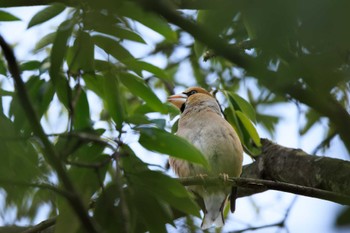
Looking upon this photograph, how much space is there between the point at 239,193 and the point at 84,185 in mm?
2381

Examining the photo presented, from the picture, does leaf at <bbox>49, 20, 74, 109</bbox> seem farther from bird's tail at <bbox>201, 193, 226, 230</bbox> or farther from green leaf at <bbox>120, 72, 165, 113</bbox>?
bird's tail at <bbox>201, 193, 226, 230</bbox>

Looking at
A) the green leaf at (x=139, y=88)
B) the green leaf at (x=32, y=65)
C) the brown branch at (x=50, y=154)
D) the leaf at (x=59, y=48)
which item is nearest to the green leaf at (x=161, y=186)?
the leaf at (x=59, y=48)

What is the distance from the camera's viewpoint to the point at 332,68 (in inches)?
42.1

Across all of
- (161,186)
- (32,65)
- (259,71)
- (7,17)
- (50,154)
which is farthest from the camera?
(32,65)

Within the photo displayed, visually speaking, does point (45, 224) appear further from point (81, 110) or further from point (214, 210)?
point (214, 210)

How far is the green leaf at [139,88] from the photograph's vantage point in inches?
112

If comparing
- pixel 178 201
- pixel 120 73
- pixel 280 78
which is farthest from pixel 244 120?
pixel 280 78

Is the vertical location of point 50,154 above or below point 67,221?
below

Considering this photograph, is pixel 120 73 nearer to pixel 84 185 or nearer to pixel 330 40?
pixel 84 185

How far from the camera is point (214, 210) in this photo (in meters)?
4.23

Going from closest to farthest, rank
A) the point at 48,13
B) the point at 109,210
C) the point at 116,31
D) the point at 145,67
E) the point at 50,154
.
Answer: the point at 50,154
the point at 116,31
the point at 109,210
the point at 48,13
the point at 145,67

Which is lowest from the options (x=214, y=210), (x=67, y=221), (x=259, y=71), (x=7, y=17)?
(x=259, y=71)

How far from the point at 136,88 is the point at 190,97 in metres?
2.83

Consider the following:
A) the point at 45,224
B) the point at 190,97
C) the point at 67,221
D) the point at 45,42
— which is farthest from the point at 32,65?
the point at 190,97
